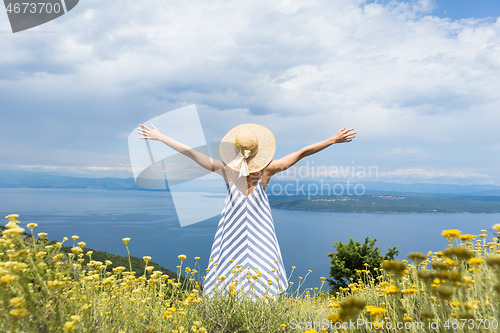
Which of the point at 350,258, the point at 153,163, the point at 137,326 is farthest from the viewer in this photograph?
the point at 350,258

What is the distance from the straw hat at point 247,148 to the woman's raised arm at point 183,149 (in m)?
0.23

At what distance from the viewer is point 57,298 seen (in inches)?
82.7

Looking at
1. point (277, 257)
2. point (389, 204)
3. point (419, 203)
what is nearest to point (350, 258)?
point (277, 257)

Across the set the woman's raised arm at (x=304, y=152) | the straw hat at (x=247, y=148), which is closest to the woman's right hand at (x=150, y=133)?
the straw hat at (x=247, y=148)

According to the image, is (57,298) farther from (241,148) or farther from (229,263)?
(241,148)

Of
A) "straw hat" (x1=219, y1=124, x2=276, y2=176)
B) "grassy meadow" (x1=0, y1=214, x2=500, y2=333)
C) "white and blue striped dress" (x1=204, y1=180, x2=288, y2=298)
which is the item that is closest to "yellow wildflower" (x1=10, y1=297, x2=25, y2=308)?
"grassy meadow" (x1=0, y1=214, x2=500, y2=333)

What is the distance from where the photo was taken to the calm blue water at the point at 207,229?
259 ft

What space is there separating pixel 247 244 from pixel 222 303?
1281 mm

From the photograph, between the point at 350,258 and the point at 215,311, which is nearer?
the point at 215,311

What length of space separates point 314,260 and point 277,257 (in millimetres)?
84949

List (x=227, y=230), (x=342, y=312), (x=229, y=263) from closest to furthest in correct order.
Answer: (x=342, y=312), (x=229, y=263), (x=227, y=230)

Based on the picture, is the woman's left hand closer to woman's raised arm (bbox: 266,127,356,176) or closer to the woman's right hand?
woman's raised arm (bbox: 266,127,356,176)

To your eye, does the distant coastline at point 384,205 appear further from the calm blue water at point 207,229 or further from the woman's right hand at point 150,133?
the woman's right hand at point 150,133

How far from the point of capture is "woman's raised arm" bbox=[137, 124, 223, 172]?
16.7 ft
